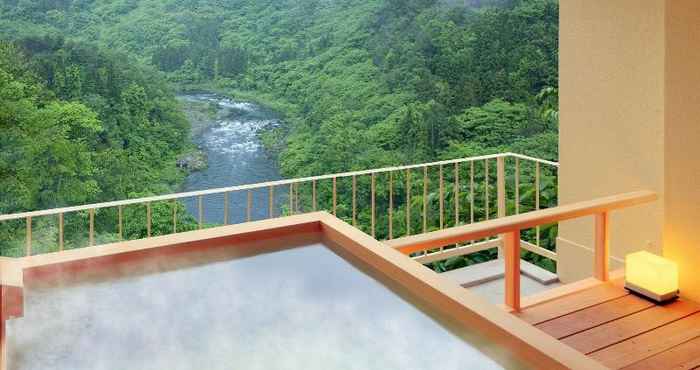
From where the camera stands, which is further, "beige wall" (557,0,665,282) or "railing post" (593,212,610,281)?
"beige wall" (557,0,665,282)

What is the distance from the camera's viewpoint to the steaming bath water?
933mm

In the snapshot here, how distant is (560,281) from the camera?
12.1 feet

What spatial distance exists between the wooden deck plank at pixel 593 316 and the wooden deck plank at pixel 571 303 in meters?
0.02

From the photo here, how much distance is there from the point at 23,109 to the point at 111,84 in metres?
1.00

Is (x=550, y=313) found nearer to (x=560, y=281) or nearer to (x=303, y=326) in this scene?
(x=560, y=281)

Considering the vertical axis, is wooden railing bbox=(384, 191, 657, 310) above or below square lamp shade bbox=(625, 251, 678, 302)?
above

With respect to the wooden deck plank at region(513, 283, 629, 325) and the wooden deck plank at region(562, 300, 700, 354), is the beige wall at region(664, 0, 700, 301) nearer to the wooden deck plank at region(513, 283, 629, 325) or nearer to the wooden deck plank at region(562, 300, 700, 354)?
the wooden deck plank at region(562, 300, 700, 354)

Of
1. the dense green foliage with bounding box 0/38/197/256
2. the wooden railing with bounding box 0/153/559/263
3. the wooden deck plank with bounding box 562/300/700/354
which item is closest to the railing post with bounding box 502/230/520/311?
the wooden deck plank with bounding box 562/300/700/354

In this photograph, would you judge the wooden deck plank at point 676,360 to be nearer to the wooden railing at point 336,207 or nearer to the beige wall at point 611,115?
the beige wall at point 611,115

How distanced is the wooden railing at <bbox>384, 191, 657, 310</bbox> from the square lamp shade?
0.11 meters

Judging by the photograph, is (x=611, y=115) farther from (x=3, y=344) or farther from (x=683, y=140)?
(x=3, y=344)

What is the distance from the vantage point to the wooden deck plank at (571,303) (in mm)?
2494

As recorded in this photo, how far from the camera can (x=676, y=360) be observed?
219 centimetres

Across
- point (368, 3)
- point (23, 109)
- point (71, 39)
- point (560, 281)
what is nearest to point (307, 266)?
point (560, 281)
